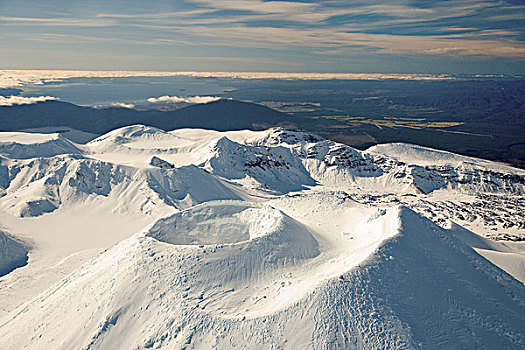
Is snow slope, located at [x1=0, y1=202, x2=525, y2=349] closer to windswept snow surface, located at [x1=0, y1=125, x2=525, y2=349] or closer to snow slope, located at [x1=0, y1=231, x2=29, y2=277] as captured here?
windswept snow surface, located at [x1=0, y1=125, x2=525, y2=349]

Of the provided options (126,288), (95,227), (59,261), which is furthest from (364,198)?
(126,288)

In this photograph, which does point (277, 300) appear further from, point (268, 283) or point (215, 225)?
point (215, 225)

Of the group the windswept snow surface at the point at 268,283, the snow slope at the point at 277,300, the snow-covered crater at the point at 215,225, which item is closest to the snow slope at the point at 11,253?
the windswept snow surface at the point at 268,283

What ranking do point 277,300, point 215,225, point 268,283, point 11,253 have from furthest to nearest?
point 11,253 → point 215,225 → point 268,283 → point 277,300

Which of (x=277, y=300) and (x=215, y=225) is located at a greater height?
(x=215, y=225)

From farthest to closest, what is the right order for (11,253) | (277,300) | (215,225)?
(11,253)
(215,225)
(277,300)

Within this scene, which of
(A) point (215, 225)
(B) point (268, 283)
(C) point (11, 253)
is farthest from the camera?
(C) point (11, 253)

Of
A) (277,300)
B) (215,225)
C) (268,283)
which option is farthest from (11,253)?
(277,300)

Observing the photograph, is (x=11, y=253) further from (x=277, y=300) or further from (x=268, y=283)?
(x=277, y=300)

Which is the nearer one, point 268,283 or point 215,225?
point 268,283

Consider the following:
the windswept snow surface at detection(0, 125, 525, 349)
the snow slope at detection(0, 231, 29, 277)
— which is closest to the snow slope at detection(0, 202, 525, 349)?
the windswept snow surface at detection(0, 125, 525, 349)

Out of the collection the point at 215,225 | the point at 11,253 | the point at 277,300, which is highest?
the point at 215,225

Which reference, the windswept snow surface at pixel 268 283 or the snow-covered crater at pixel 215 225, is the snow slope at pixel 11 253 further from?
the snow-covered crater at pixel 215 225
